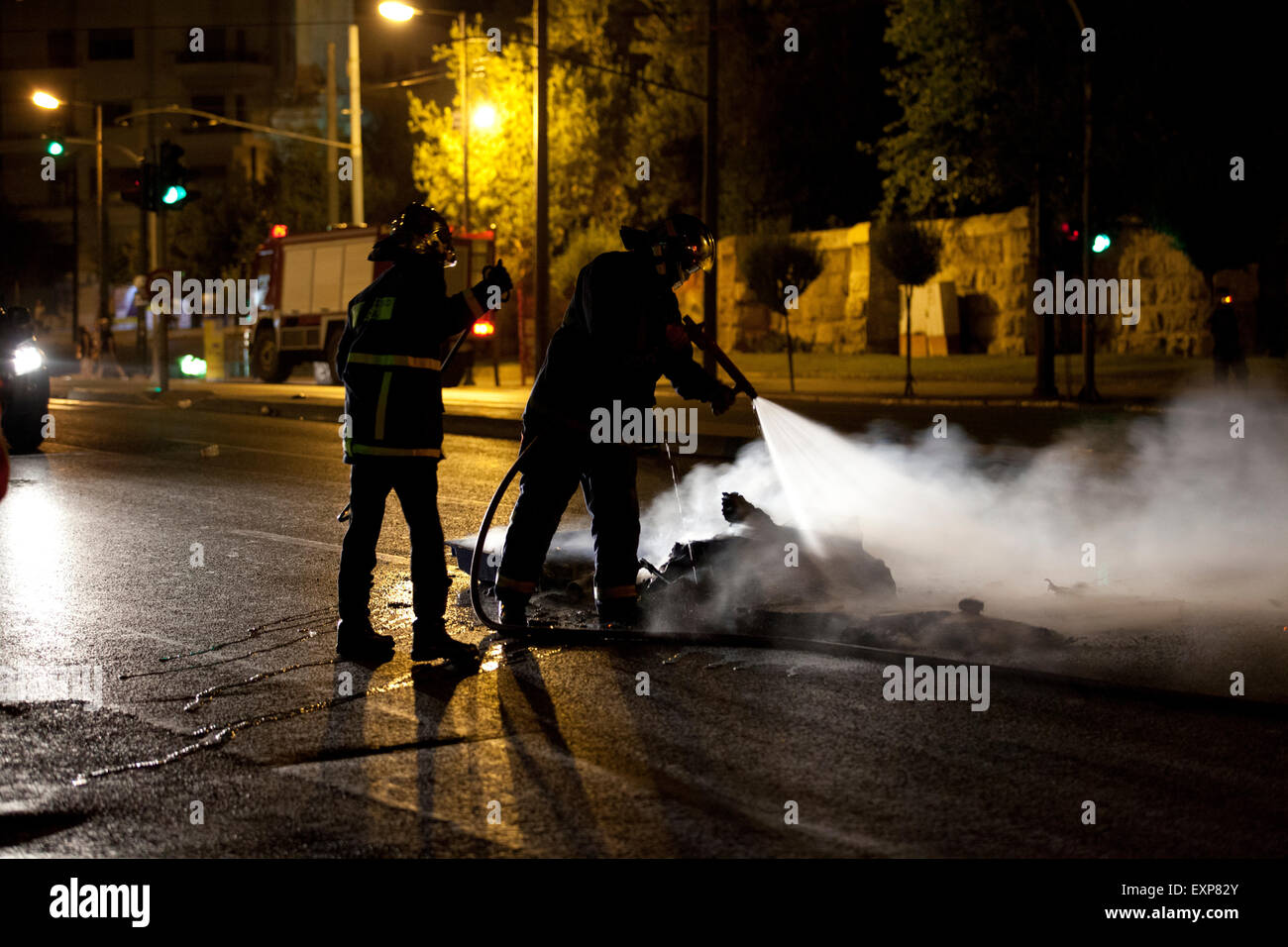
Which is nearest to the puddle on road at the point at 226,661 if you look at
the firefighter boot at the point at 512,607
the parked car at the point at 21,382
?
the firefighter boot at the point at 512,607

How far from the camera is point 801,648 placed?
608 centimetres

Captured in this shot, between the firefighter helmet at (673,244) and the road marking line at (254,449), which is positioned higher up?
the firefighter helmet at (673,244)

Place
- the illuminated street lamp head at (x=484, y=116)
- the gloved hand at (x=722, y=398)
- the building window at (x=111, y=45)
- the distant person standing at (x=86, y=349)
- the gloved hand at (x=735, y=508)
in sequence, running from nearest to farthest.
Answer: the gloved hand at (x=722, y=398) < the gloved hand at (x=735, y=508) < the illuminated street lamp head at (x=484, y=116) < the distant person standing at (x=86, y=349) < the building window at (x=111, y=45)

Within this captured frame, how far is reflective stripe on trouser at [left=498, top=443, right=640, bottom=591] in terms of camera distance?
6.38 metres

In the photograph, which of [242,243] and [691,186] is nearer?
[691,186]

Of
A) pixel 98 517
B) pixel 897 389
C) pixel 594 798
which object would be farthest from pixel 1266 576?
pixel 897 389

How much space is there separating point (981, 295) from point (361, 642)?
31126mm

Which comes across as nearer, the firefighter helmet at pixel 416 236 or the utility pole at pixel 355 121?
the firefighter helmet at pixel 416 236

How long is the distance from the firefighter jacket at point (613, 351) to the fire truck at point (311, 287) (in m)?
22.0

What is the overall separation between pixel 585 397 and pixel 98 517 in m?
5.40

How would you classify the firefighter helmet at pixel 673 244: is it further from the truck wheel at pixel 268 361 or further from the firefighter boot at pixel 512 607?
the truck wheel at pixel 268 361

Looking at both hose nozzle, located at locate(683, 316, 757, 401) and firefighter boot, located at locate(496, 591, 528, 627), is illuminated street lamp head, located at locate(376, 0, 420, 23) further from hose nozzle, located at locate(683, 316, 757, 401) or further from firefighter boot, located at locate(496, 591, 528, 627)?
firefighter boot, located at locate(496, 591, 528, 627)

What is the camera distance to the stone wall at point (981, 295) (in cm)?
3105

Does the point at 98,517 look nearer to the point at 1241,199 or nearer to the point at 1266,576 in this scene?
the point at 1266,576
